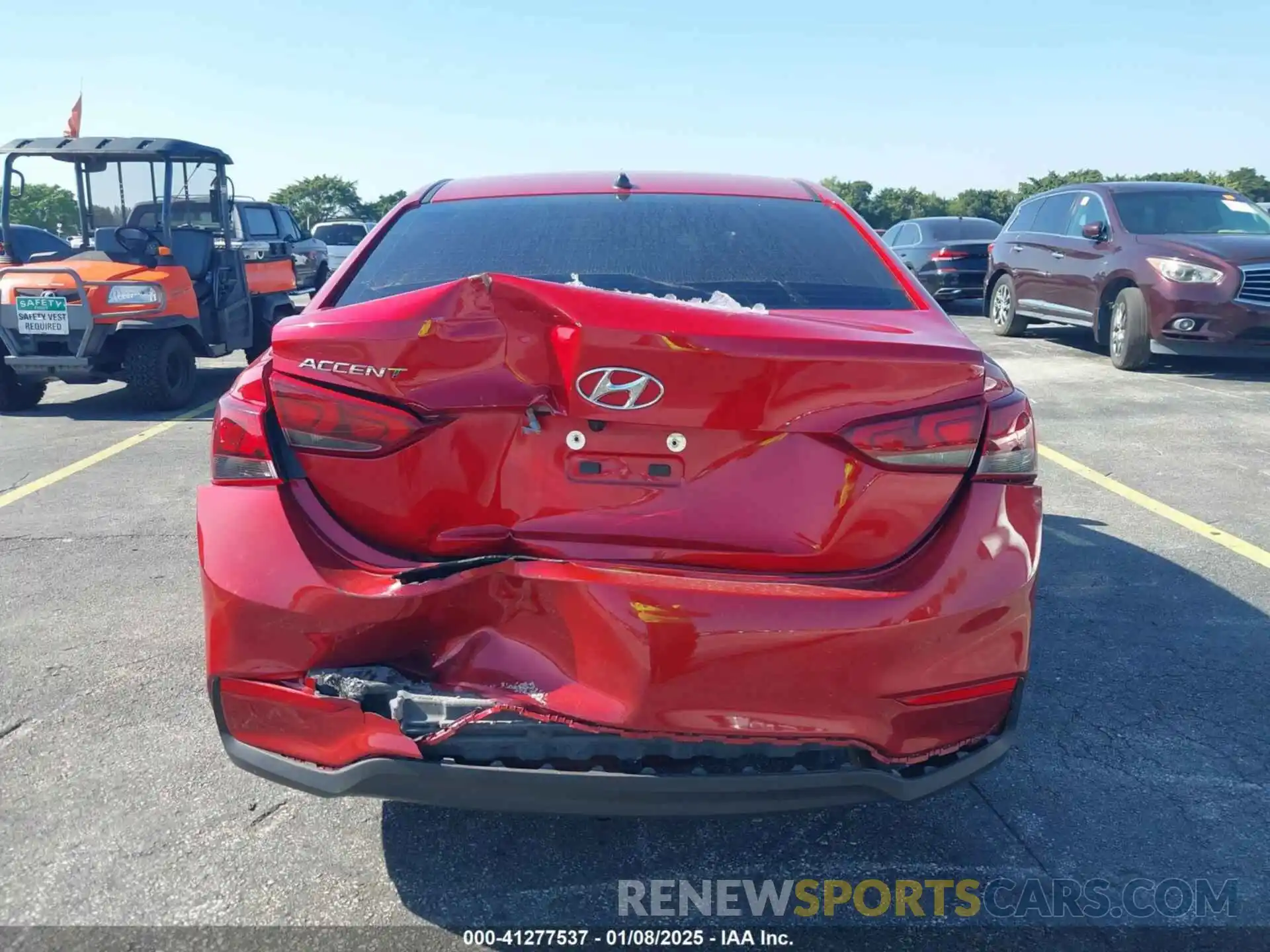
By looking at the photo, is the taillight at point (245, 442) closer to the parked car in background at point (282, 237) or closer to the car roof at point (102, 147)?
the car roof at point (102, 147)

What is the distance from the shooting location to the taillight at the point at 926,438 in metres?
2.14

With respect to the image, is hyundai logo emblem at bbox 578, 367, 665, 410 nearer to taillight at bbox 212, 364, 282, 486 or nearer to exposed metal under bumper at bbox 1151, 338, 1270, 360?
taillight at bbox 212, 364, 282, 486

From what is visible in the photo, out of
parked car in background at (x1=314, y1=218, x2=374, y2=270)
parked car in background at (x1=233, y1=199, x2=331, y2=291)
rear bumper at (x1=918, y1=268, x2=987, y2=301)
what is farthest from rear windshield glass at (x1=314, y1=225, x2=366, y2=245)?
rear bumper at (x1=918, y1=268, x2=987, y2=301)

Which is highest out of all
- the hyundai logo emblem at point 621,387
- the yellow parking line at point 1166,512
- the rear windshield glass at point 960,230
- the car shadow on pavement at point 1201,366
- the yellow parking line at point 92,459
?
the rear windshield glass at point 960,230

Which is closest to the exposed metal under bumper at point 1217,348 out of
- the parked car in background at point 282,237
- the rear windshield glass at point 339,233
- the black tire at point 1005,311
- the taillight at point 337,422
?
the black tire at point 1005,311

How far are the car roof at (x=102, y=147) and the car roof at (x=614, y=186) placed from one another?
6334mm

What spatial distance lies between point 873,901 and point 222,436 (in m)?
1.80

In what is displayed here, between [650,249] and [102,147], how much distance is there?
753cm

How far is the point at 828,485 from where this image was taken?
215 centimetres

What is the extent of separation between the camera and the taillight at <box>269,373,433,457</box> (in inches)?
86.0

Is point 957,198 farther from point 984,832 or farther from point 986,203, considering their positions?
point 984,832

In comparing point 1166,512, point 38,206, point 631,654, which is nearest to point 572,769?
point 631,654

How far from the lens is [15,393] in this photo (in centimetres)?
878

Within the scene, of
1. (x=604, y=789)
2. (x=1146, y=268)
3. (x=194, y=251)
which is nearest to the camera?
(x=604, y=789)
